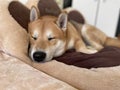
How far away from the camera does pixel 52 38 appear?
1.66 meters

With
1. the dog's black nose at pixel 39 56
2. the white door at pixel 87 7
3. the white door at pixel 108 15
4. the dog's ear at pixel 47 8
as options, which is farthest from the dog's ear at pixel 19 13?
the white door at pixel 108 15

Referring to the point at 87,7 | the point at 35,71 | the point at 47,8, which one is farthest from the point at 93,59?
the point at 87,7

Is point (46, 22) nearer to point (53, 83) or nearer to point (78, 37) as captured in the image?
point (78, 37)

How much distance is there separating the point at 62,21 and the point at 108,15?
3.88 ft

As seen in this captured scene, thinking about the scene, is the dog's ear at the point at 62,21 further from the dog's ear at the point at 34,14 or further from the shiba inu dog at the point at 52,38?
the dog's ear at the point at 34,14

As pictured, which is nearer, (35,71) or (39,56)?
(35,71)

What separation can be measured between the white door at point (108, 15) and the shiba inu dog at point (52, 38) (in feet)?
2.66

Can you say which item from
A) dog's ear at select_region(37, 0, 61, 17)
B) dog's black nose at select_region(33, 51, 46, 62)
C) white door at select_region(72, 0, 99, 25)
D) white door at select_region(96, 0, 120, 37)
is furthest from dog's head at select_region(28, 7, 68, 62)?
white door at select_region(96, 0, 120, 37)

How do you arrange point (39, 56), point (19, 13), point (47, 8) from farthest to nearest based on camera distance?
1. point (47, 8)
2. point (19, 13)
3. point (39, 56)

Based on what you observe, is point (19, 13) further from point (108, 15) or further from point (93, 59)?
point (108, 15)

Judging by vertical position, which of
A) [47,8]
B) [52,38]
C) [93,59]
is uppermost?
[47,8]

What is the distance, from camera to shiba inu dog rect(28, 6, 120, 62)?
62.7 inches

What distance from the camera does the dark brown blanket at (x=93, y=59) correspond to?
1.59m

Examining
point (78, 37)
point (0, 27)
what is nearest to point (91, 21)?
point (78, 37)
